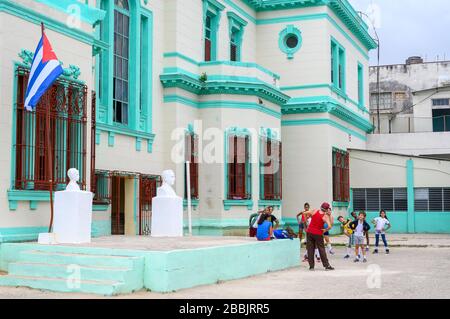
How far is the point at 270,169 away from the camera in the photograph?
87.8 ft

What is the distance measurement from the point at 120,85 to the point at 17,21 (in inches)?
296

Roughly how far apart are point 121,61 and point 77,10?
586cm

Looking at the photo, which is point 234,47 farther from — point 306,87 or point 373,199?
point 373,199

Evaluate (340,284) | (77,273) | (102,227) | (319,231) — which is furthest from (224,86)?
(77,273)

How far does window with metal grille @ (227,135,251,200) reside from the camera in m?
24.5

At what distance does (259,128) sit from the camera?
25297 mm

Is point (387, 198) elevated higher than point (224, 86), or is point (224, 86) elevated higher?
point (224, 86)

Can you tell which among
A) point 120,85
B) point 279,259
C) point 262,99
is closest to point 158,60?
point 120,85

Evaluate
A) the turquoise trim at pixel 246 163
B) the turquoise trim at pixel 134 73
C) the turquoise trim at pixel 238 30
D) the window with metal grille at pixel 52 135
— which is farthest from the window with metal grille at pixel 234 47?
the window with metal grille at pixel 52 135

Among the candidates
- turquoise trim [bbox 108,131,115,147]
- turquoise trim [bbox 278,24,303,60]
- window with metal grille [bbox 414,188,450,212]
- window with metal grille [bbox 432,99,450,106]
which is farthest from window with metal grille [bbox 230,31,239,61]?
window with metal grille [bbox 432,99,450,106]

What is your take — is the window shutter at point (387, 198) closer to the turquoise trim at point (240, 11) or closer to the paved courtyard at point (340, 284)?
the turquoise trim at point (240, 11)

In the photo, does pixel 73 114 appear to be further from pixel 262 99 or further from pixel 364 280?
pixel 262 99

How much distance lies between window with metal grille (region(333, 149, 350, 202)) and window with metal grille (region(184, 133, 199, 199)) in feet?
31.6

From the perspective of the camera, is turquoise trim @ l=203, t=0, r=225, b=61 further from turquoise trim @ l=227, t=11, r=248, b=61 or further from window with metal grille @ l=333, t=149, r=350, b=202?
window with metal grille @ l=333, t=149, r=350, b=202
